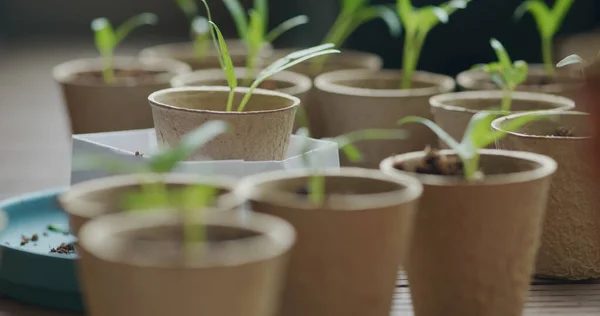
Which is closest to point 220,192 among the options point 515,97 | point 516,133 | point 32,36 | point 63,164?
point 516,133

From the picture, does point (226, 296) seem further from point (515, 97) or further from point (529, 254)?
point (515, 97)

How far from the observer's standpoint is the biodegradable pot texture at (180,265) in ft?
1.79

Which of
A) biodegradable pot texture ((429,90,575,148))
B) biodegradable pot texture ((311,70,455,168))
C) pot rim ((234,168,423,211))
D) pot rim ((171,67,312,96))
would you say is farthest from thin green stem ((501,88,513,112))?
pot rim ((234,168,423,211))

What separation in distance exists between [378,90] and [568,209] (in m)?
0.39

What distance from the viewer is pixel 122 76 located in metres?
1.39

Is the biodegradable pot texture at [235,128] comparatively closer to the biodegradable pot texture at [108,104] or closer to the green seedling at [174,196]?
the green seedling at [174,196]

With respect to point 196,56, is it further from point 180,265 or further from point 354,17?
point 180,265

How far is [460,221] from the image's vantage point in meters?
0.72

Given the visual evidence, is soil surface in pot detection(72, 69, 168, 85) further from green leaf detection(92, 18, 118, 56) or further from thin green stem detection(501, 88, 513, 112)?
thin green stem detection(501, 88, 513, 112)

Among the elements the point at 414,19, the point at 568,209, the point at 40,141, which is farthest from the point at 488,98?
the point at 40,141

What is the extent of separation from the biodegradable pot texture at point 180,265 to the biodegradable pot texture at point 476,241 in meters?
0.15

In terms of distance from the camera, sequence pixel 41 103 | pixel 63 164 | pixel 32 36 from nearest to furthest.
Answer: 1. pixel 63 164
2. pixel 41 103
3. pixel 32 36

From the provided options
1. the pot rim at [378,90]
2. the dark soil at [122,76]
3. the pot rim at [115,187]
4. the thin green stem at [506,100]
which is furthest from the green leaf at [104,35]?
the pot rim at [115,187]

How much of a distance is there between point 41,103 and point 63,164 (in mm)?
674
